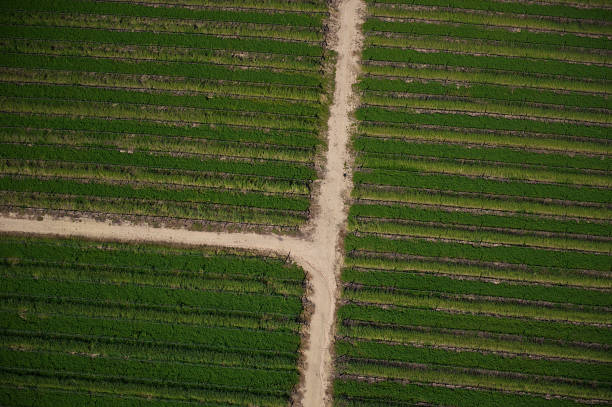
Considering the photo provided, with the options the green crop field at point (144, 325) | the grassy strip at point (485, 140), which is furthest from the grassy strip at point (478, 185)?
the green crop field at point (144, 325)

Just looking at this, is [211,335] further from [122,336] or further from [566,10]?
[566,10]

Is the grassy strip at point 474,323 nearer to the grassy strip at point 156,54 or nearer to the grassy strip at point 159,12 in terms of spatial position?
the grassy strip at point 156,54

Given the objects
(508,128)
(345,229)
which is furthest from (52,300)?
(508,128)

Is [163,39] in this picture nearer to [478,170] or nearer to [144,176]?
[144,176]

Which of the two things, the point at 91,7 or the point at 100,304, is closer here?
the point at 100,304

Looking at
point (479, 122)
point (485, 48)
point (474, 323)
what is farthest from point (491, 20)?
point (474, 323)

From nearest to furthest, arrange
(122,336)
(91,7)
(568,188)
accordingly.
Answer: (122,336) → (568,188) → (91,7)

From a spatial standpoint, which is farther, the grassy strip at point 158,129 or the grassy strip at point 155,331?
the grassy strip at point 158,129
